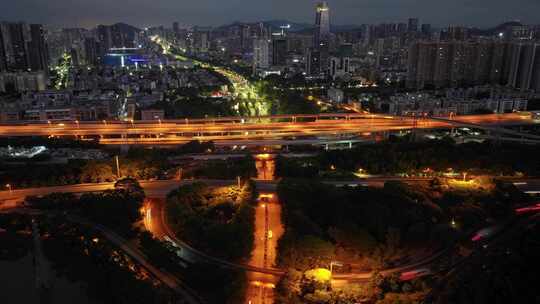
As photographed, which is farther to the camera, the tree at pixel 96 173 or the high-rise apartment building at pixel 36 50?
the high-rise apartment building at pixel 36 50

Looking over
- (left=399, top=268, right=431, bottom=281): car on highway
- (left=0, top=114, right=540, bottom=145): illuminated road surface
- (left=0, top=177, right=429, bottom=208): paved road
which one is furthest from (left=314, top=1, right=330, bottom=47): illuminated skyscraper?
(left=399, top=268, right=431, bottom=281): car on highway

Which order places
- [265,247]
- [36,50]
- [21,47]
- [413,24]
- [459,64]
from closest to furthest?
1. [265,247]
2. [459,64]
3. [21,47]
4. [36,50]
5. [413,24]

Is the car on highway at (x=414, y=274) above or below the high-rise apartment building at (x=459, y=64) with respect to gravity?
below

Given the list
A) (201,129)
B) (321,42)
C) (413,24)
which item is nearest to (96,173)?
(201,129)

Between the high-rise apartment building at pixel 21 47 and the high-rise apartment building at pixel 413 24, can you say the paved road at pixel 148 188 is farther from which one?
the high-rise apartment building at pixel 413 24

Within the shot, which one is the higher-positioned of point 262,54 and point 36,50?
point 262,54

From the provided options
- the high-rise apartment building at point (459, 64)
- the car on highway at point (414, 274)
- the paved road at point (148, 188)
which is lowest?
the car on highway at point (414, 274)

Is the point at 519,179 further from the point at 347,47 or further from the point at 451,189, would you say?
the point at 347,47

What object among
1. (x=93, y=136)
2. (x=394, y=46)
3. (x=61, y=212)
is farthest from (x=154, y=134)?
(x=394, y=46)

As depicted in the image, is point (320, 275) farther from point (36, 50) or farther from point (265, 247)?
point (36, 50)

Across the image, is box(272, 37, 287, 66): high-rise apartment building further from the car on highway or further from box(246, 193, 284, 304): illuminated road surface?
the car on highway

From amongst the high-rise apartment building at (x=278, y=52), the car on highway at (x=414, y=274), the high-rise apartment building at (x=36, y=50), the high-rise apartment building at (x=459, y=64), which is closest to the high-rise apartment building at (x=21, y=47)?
the high-rise apartment building at (x=36, y=50)
